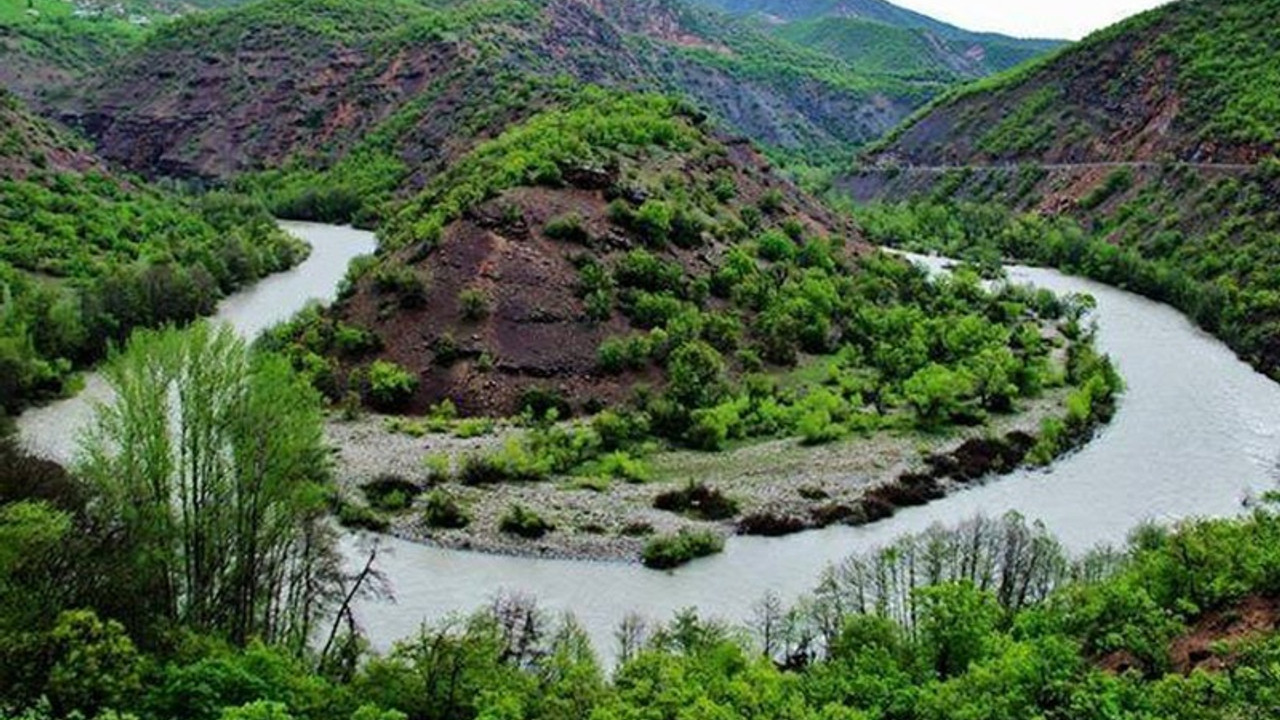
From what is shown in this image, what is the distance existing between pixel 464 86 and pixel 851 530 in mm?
101183

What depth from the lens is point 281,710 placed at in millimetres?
23250

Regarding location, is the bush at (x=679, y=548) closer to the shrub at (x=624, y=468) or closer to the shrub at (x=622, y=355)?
the shrub at (x=624, y=468)

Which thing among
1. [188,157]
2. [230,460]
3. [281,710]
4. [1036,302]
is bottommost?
[281,710]

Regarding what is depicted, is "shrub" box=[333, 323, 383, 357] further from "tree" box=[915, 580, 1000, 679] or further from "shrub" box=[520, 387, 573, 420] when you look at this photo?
"tree" box=[915, 580, 1000, 679]

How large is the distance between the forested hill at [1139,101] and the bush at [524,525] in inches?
3597

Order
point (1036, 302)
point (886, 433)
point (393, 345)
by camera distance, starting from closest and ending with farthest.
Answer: point (886, 433)
point (393, 345)
point (1036, 302)

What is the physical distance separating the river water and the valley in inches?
11.6

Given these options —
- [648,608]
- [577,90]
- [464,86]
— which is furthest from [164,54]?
[648,608]

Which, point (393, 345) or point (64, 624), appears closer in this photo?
point (64, 624)

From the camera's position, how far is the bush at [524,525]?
51188mm

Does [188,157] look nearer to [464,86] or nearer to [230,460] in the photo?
[464,86]

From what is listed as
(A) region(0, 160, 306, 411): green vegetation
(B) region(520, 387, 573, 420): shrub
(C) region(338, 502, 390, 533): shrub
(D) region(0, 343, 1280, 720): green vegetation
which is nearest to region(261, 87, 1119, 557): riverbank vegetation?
(B) region(520, 387, 573, 420): shrub

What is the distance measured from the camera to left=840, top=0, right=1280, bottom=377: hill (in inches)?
3999

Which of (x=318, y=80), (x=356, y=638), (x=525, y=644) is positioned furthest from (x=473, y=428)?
(x=318, y=80)
